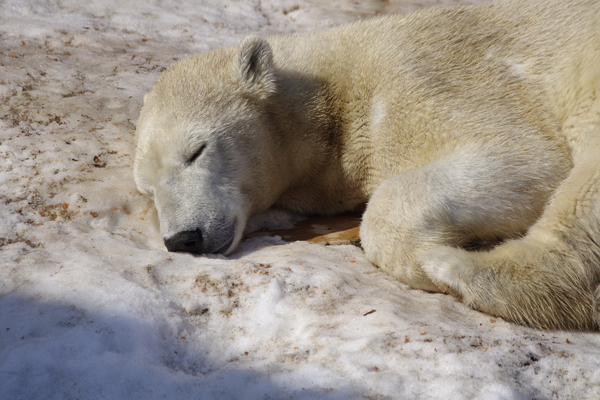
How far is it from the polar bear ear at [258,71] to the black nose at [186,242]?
1.15 m

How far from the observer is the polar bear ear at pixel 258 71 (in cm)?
355

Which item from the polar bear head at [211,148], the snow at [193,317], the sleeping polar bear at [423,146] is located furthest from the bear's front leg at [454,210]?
the polar bear head at [211,148]

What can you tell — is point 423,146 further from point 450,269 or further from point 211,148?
point 211,148

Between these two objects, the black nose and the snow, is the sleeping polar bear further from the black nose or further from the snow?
the snow

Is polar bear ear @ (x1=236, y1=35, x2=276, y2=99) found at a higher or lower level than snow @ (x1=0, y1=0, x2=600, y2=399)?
higher

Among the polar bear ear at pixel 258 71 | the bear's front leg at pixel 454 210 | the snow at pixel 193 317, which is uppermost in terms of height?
the polar bear ear at pixel 258 71

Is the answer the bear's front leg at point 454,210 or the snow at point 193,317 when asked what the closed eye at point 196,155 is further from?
the bear's front leg at point 454,210

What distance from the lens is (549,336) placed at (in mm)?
2367

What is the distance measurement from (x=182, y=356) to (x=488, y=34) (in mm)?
2867

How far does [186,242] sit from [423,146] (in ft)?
5.39

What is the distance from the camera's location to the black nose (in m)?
3.04

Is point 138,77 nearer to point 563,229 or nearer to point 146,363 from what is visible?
point 146,363

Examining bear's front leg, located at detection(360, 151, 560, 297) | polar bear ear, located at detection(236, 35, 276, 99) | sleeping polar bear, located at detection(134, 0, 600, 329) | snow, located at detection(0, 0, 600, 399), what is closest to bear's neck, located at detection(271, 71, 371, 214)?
sleeping polar bear, located at detection(134, 0, 600, 329)

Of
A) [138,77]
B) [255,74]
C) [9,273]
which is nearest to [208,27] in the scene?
[138,77]
